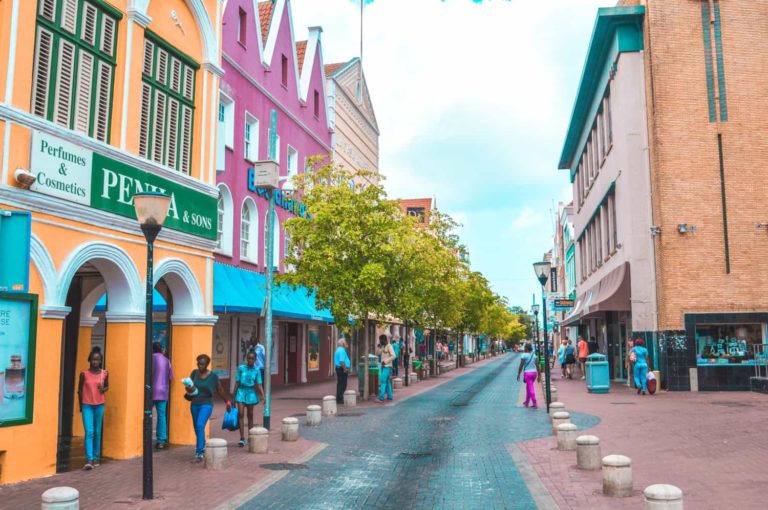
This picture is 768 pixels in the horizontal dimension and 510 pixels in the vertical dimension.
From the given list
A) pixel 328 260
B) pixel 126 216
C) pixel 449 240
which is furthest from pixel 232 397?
pixel 449 240

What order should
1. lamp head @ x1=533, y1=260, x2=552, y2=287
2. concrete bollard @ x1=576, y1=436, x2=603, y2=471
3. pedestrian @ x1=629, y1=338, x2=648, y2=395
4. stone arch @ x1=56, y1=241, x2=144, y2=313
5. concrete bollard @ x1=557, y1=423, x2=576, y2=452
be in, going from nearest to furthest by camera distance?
concrete bollard @ x1=576, y1=436, x2=603, y2=471, stone arch @ x1=56, y1=241, x2=144, y2=313, concrete bollard @ x1=557, y1=423, x2=576, y2=452, lamp head @ x1=533, y1=260, x2=552, y2=287, pedestrian @ x1=629, y1=338, x2=648, y2=395

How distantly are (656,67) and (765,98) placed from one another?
376 centimetres

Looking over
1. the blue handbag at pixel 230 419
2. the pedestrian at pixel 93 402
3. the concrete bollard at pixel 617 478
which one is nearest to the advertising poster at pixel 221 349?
the blue handbag at pixel 230 419

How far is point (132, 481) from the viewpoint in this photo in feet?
31.2

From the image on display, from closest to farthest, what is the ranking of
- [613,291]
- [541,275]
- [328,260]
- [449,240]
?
[541,275]
[328,260]
[613,291]
[449,240]

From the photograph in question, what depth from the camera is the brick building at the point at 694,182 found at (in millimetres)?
23734

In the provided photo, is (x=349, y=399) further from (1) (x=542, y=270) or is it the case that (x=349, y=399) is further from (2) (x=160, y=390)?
(2) (x=160, y=390)

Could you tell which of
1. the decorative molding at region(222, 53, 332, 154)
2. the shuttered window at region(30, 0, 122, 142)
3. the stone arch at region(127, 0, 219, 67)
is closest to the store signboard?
the shuttered window at region(30, 0, 122, 142)

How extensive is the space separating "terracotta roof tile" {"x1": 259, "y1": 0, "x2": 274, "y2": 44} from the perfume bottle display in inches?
840

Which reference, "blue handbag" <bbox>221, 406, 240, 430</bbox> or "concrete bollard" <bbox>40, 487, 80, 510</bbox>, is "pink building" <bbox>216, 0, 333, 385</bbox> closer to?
"blue handbag" <bbox>221, 406, 240, 430</bbox>

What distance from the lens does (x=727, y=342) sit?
77.8 ft

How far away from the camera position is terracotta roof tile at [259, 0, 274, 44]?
2929 centimetres

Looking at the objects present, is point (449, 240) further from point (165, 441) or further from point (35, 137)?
point (35, 137)

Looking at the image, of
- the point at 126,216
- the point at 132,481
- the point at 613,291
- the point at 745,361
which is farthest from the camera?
the point at 613,291
